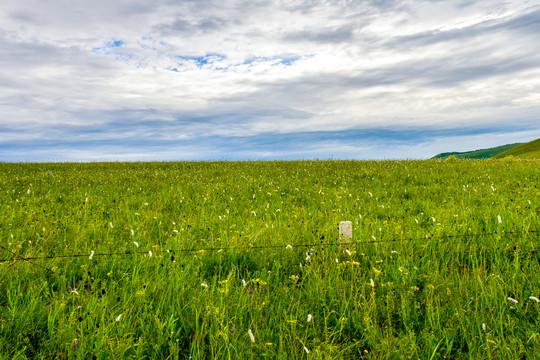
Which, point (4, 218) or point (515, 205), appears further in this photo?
point (515, 205)

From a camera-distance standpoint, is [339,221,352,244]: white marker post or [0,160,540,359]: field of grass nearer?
[0,160,540,359]: field of grass

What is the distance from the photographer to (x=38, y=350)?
2.88m

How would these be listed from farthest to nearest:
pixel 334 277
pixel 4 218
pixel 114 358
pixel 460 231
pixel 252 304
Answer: pixel 4 218
pixel 460 231
pixel 334 277
pixel 252 304
pixel 114 358

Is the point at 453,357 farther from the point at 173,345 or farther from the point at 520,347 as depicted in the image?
the point at 173,345

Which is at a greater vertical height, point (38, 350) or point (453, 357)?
point (38, 350)

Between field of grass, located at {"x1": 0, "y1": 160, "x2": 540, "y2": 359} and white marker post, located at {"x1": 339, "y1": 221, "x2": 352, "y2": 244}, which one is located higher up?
white marker post, located at {"x1": 339, "y1": 221, "x2": 352, "y2": 244}

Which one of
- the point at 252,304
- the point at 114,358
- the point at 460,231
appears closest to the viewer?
the point at 114,358

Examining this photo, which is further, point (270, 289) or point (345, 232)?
point (345, 232)

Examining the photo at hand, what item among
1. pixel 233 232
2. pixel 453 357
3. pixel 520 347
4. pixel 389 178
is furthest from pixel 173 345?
pixel 389 178

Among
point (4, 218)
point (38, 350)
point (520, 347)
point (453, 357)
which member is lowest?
point (453, 357)

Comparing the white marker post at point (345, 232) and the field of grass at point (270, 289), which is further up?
the white marker post at point (345, 232)

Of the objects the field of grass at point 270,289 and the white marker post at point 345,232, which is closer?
the field of grass at point 270,289

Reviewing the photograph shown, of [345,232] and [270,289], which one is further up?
[345,232]

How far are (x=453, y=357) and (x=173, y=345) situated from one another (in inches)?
98.9
